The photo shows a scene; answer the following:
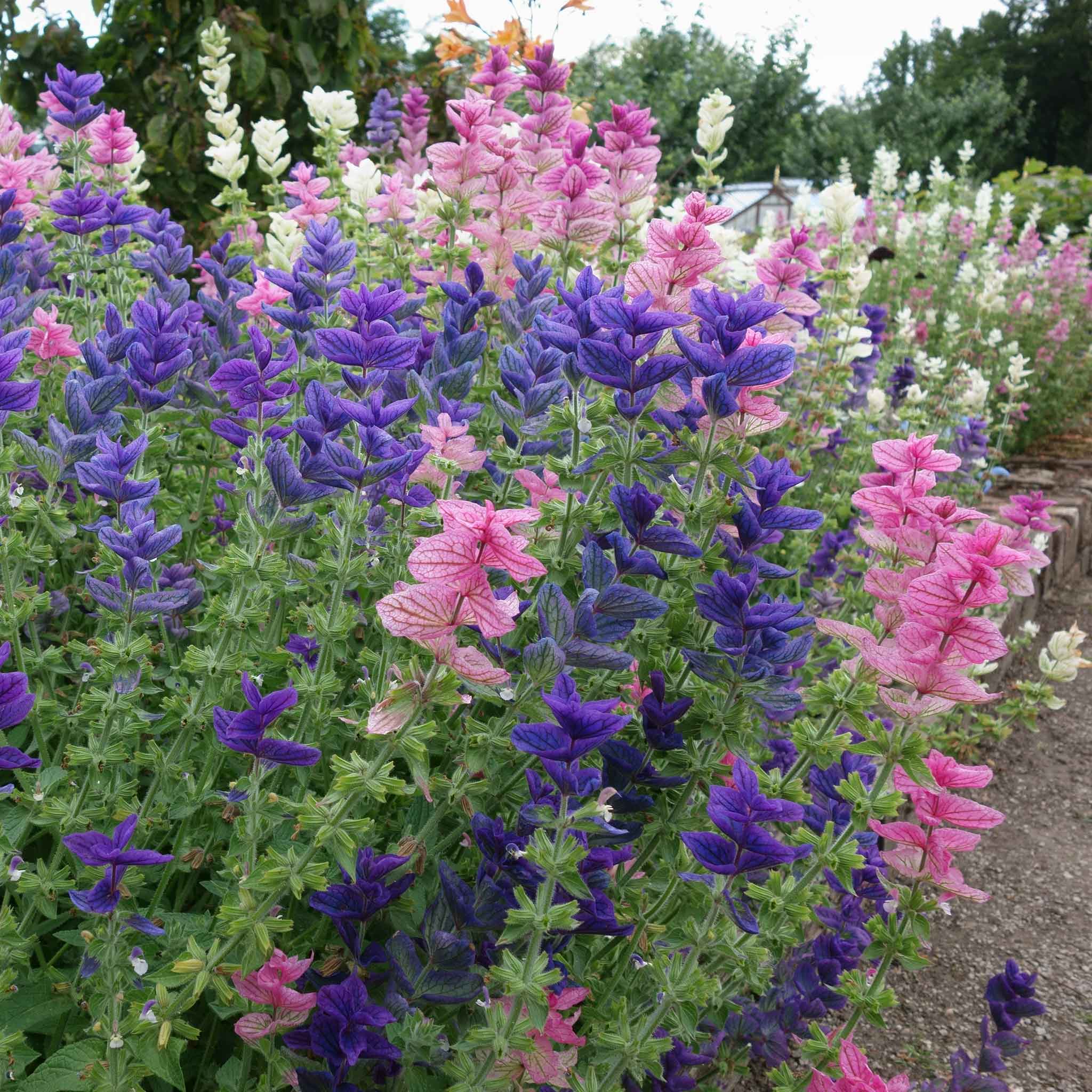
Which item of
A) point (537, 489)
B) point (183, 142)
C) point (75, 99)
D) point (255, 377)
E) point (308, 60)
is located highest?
point (308, 60)

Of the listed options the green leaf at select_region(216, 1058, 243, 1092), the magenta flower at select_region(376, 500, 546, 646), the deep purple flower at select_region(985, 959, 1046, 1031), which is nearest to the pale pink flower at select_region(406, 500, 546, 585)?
the magenta flower at select_region(376, 500, 546, 646)

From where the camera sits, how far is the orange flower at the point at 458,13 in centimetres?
347

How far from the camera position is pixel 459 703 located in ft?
3.91

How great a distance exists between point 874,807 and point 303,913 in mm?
870

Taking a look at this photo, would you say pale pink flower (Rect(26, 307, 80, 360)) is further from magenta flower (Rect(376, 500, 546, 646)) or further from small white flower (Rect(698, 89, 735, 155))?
small white flower (Rect(698, 89, 735, 155))

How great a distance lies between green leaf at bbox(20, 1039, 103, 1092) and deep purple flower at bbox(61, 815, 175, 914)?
0.26 meters

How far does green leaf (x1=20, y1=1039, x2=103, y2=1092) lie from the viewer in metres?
1.43

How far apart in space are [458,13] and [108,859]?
10.0 feet

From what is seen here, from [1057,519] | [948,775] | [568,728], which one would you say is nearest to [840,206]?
[948,775]

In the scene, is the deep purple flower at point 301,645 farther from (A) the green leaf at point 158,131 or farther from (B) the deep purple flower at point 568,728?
(A) the green leaf at point 158,131

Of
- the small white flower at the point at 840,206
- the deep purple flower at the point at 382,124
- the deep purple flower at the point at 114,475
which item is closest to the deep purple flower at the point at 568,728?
the deep purple flower at the point at 114,475

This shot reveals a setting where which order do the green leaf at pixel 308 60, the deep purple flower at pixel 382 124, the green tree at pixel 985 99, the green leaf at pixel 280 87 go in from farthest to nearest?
1. the green tree at pixel 985 99
2. the green leaf at pixel 308 60
3. the green leaf at pixel 280 87
4. the deep purple flower at pixel 382 124

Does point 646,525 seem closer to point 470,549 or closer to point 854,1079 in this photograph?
point 470,549

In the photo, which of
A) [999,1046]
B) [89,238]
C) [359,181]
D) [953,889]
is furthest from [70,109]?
[999,1046]
